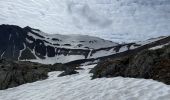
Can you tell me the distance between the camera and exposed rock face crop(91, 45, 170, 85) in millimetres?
21709

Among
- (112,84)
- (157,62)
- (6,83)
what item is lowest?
(6,83)

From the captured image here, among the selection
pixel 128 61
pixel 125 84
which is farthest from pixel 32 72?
pixel 125 84

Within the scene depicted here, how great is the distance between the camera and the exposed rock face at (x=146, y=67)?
21709 millimetres

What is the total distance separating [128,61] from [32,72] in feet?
60.4

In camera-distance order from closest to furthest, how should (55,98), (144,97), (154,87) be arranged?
(144,97)
(154,87)
(55,98)

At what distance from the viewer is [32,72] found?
1710 inches

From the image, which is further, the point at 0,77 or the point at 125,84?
the point at 0,77

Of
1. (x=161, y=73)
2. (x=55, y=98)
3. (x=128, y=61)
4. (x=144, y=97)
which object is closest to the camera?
(x=144, y=97)

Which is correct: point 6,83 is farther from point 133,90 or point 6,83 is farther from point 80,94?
point 133,90

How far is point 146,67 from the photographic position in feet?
80.7

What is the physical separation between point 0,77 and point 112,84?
74.9 ft

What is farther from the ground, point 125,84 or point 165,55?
point 165,55

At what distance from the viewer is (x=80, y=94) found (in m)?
22.4

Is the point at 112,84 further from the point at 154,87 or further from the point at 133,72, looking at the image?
the point at 154,87
